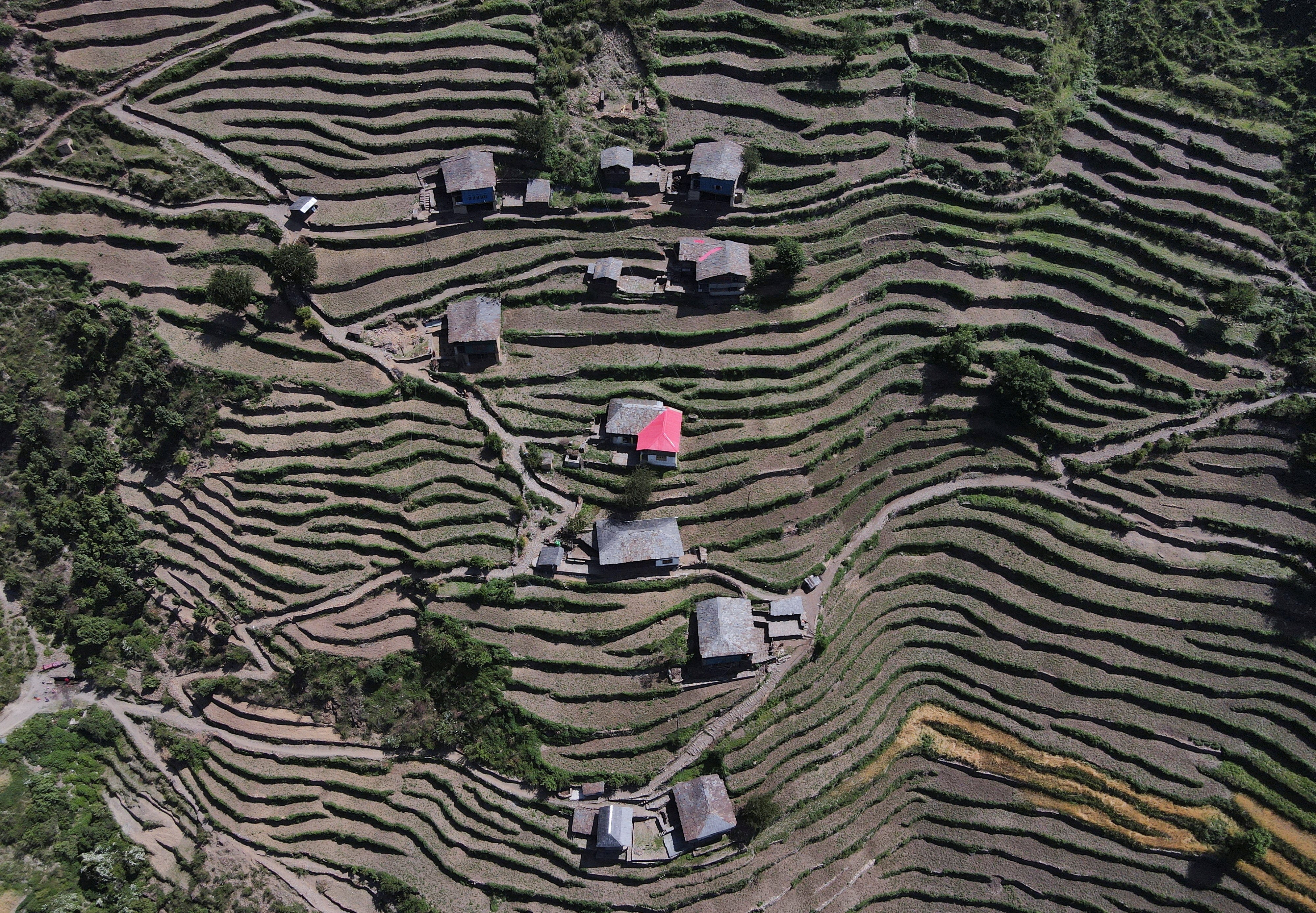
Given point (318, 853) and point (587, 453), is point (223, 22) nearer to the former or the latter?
point (587, 453)

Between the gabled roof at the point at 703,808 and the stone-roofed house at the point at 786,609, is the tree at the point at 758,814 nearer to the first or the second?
the gabled roof at the point at 703,808

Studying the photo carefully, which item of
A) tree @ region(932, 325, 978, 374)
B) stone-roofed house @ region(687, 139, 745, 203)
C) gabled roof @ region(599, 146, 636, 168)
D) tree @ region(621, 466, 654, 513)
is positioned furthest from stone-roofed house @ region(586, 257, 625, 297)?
tree @ region(932, 325, 978, 374)

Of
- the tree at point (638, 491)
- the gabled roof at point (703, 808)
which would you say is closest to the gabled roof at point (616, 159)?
the tree at point (638, 491)

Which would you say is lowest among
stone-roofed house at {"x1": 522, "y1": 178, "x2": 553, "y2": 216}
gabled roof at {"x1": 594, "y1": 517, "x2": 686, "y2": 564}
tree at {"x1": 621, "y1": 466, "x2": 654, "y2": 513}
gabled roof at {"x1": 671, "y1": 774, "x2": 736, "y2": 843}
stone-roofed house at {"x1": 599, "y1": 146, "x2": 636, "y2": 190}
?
gabled roof at {"x1": 671, "y1": 774, "x2": 736, "y2": 843}

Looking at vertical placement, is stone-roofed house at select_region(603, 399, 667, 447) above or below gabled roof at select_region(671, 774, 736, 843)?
above

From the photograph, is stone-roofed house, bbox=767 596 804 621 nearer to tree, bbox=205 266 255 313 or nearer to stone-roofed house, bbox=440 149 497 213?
stone-roofed house, bbox=440 149 497 213

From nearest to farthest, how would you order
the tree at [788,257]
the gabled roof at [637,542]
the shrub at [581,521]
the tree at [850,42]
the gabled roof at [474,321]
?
the gabled roof at [637,542]
the shrub at [581,521]
the gabled roof at [474,321]
the tree at [788,257]
the tree at [850,42]

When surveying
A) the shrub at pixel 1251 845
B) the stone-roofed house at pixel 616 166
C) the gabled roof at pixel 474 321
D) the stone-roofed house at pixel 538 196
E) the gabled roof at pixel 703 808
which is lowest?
Answer: the shrub at pixel 1251 845
